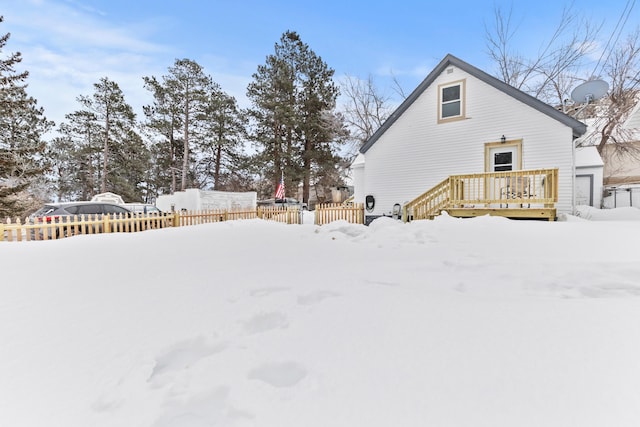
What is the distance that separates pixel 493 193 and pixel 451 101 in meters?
3.73

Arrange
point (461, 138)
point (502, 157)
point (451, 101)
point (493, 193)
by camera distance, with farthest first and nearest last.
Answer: point (451, 101)
point (461, 138)
point (502, 157)
point (493, 193)

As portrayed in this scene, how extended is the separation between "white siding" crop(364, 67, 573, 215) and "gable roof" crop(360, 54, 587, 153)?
0.13 m

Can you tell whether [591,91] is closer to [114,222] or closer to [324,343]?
[324,343]

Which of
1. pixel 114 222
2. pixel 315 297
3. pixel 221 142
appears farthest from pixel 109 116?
pixel 315 297

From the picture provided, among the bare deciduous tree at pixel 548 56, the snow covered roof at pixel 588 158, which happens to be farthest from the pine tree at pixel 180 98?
the snow covered roof at pixel 588 158

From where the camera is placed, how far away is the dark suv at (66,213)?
7062 millimetres

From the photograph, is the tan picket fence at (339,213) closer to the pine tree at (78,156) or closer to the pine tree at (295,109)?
the pine tree at (295,109)

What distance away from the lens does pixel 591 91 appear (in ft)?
30.0

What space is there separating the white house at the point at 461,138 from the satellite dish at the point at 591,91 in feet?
7.69

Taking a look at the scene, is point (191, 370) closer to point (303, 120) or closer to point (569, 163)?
point (569, 163)

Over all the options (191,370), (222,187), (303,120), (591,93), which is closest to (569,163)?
(591,93)

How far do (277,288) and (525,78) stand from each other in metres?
18.9

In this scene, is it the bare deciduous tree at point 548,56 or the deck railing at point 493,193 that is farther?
the bare deciduous tree at point 548,56

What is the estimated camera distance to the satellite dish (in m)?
8.95
